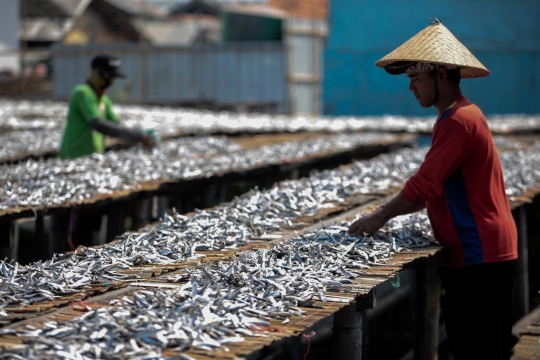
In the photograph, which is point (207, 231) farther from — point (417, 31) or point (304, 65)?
point (304, 65)

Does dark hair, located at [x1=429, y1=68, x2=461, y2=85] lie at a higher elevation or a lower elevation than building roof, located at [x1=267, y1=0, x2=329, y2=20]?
Answer: lower

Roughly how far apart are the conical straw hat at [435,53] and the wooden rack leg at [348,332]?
152 centimetres

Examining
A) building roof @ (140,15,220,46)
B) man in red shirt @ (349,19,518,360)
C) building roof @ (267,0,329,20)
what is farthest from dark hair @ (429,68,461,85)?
building roof @ (140,15,220,46)

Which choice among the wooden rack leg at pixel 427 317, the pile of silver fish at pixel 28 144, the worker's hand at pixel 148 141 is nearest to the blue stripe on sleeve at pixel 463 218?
the wooden rack leg at pixel 427 317

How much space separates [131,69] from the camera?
24.8 metres

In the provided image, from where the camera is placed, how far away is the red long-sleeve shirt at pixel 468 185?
4.56 m

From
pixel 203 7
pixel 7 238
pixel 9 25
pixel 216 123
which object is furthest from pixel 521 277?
pixel 203 7

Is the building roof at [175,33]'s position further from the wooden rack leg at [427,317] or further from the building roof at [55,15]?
the wooden rack leg at [427,317]

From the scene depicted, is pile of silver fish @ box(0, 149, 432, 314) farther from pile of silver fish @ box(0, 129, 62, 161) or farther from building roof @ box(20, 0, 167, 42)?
building roof @ box(20, 0, 167, 42)

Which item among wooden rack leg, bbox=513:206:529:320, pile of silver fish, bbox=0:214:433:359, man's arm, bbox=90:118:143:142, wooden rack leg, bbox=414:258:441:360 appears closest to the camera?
pile of silver fish, bbox=0:214:433:359

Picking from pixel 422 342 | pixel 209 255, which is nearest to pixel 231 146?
pixel 422 342

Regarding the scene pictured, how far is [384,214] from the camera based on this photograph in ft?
16.4

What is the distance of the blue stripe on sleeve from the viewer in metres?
4.65

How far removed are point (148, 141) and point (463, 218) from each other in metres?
5.52
